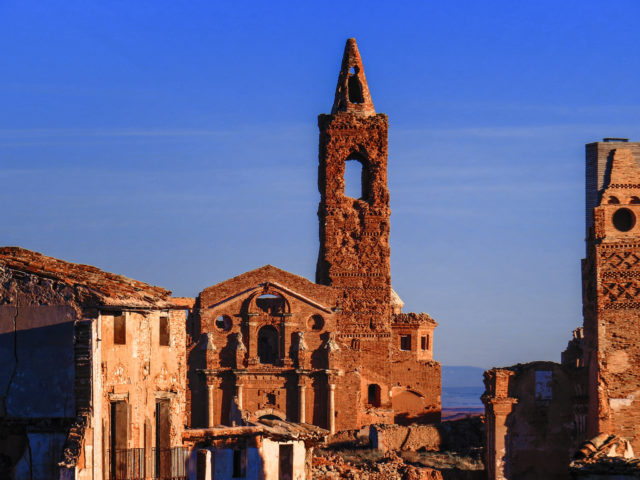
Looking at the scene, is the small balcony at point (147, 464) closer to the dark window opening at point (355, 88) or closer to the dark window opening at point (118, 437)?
the dark window opening at point (118, 437)

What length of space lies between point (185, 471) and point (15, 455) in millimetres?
4843

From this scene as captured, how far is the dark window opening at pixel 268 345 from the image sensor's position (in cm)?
5753

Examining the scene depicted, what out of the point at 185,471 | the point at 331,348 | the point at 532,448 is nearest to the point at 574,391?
the point at 532,448

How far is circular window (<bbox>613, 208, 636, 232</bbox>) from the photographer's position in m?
43.7

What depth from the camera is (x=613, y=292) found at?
42781 millimetres

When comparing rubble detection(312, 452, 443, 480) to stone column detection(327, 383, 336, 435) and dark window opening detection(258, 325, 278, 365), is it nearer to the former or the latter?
stone column detection(327, 383, 336, 435)

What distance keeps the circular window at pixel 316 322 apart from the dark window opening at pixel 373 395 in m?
3.08

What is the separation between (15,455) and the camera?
23531 millimetres

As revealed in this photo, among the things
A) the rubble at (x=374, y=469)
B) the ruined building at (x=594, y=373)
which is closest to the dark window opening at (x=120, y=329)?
the rubble at (x=374, y=469)

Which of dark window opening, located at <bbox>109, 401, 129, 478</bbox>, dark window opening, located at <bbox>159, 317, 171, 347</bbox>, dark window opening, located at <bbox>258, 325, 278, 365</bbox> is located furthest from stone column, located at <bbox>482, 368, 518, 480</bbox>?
dark window opening, located at <bbox>109, 401, 129, 478</bbox>

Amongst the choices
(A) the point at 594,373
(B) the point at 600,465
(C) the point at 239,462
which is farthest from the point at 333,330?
(B) the point at 600,465

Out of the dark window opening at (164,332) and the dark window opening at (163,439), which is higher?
the dark window opening at (164,332)

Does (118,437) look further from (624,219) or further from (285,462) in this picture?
(624,219)

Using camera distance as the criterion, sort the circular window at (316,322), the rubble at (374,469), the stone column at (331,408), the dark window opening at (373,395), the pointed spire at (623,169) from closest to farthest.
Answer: the rubble at (374,469) → the pointed spire at (623,169) → the stone column at (331,408) → the circular window at (316,322) → the dark window opening at (373,395)
